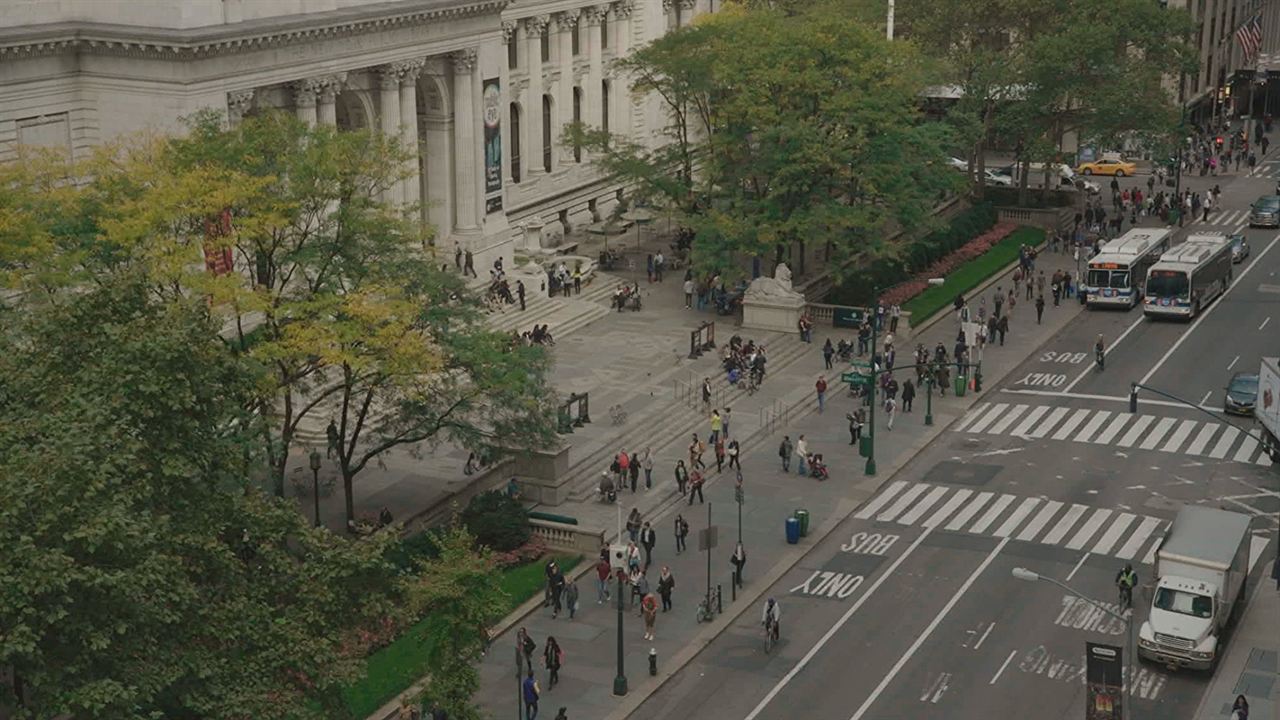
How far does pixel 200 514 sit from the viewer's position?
3475 centimetres

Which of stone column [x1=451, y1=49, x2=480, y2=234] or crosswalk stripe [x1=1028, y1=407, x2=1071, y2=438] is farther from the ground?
stone column [x1=451, y1=49, x2=480, y2=234]

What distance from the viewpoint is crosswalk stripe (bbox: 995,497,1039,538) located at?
59.1 meters

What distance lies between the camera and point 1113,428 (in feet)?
228

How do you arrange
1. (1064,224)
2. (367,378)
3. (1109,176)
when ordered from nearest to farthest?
(367,378) → (1064,224) → (1109,176)

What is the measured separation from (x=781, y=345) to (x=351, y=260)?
94.0 feet

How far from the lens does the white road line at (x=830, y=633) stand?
1874 inches

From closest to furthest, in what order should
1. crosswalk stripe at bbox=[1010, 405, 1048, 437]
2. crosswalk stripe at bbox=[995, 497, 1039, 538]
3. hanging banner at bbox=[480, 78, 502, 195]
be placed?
crosswalk stripe at bbox=[995, 497, 1039, 538] < crosswalk stripe at bbox=[1010, 405, 1048, 437] < hanging banner at bbox=[480, 78, 502, 195]

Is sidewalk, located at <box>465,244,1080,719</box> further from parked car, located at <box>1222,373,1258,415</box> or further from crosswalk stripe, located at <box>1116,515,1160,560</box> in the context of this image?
parked car, located at <box>1222,373,1258,415</box>

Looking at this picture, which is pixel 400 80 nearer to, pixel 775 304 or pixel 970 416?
pixel 775 304

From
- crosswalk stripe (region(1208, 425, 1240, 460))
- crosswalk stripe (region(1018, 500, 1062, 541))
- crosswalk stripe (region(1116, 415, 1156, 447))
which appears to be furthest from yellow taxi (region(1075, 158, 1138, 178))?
crosswalk stripe (region(1018, 500, 1062, 541))

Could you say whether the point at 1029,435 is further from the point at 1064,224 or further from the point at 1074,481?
the point at 1064,224

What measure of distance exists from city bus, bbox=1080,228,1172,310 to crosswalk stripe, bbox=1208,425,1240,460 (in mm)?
17327

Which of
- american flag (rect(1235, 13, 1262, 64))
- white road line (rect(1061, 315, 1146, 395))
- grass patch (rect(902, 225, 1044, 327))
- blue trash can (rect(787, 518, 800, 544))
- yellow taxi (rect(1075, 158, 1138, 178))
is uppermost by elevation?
american flag (rect(1235, 13, 1262, 64))

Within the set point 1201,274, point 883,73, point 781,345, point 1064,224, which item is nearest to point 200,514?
point 781,345
